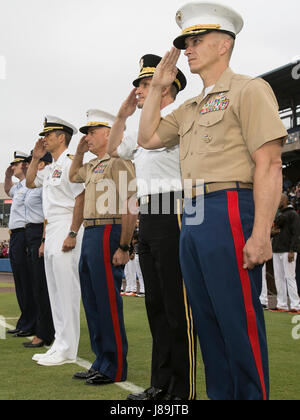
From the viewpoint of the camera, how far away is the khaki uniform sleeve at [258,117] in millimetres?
2318

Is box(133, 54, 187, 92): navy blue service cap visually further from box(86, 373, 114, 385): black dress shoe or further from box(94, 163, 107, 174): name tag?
box(86, 373, 114, 385): black dress shoe

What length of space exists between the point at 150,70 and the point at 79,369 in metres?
2.88

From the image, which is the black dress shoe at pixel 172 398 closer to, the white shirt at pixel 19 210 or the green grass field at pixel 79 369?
the green grass field at pixel 79 369

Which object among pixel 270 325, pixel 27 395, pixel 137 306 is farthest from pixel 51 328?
pixel 137 306

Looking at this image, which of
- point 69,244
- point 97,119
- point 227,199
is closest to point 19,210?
point 69,244

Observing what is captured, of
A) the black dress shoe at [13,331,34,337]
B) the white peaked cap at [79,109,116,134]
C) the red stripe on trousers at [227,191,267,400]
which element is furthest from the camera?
the black dress shoe at [13,331,34,337]

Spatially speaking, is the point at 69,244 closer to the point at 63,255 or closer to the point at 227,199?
the point at 63,255

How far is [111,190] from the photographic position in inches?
171

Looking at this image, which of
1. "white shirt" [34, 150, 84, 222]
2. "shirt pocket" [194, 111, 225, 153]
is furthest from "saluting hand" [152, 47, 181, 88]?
"white shirt" [34, 150, 84, 222]

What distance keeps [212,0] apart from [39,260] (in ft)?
14.3

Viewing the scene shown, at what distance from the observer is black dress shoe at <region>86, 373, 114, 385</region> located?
4.14m

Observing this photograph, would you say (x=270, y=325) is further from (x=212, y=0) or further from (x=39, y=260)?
(x=212, y=0)

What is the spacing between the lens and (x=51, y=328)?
20.0 ft

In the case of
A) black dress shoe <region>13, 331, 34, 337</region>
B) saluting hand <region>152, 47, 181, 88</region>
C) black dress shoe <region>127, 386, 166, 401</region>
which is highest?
saluting hand <region>152, 47, 181, 88</region>
